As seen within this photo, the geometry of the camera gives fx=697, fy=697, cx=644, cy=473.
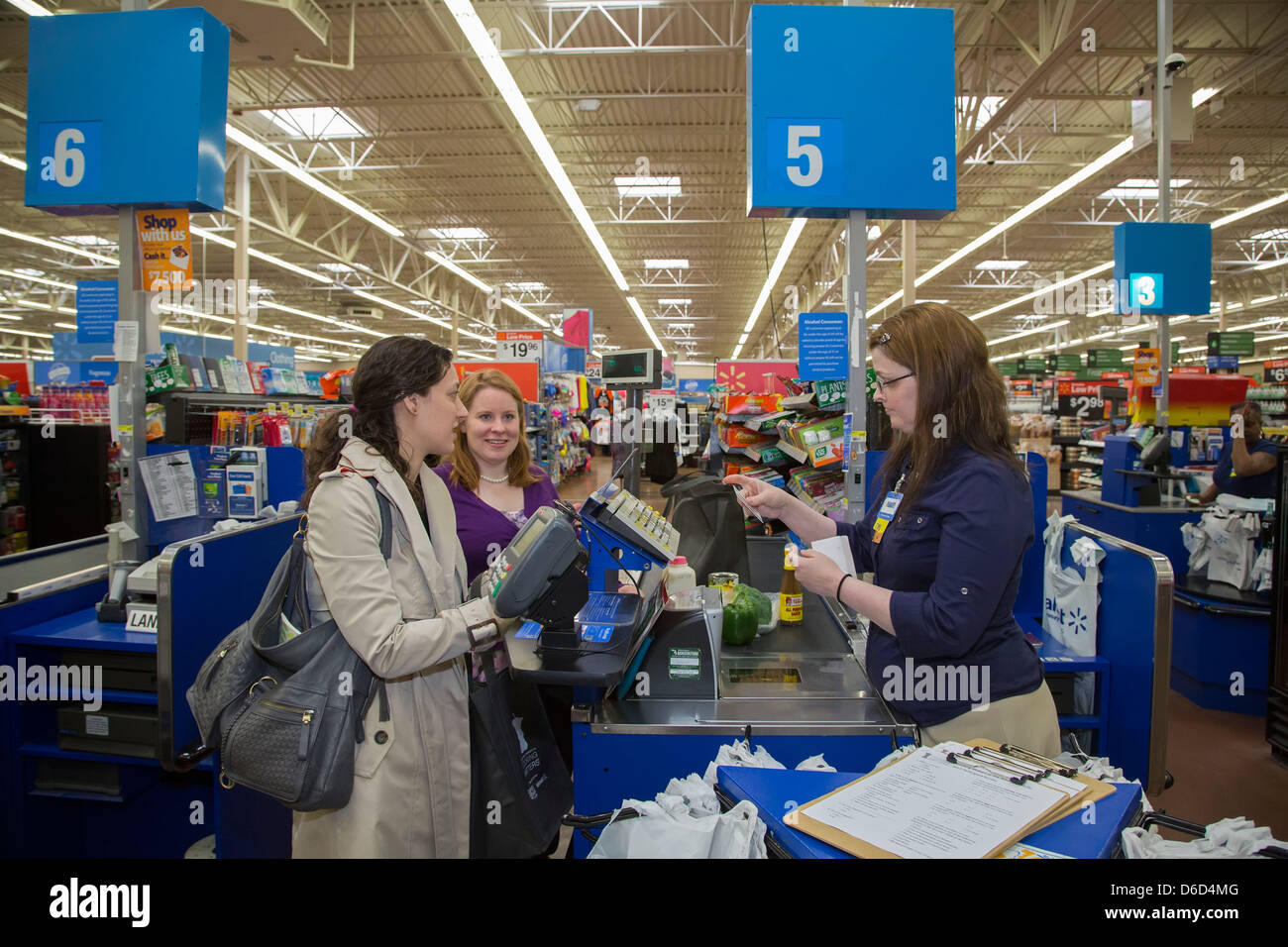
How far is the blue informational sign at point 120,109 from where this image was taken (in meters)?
2.83

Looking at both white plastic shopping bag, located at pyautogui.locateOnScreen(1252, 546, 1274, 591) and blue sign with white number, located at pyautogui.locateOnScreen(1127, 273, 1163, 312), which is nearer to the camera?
white plastic shopping bag, located at pyautogui.locateOnScreen(1252, 546, 1274, 591)

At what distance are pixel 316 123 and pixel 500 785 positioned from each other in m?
11.0

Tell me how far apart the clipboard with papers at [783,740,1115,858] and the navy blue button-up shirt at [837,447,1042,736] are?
11.2 inches

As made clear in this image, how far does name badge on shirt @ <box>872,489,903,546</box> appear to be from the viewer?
170 cm

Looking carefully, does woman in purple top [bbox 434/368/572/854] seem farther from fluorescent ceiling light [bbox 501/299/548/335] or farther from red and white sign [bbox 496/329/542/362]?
fluorescent ceiling light [bbox 501/299/548/335]

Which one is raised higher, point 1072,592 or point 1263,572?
point 1072,592

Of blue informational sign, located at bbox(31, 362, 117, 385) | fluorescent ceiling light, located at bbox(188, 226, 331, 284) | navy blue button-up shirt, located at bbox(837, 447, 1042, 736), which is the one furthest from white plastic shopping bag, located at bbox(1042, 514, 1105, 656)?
fluorescent ceiling light, located at bbox(188, 226, 331, 284)

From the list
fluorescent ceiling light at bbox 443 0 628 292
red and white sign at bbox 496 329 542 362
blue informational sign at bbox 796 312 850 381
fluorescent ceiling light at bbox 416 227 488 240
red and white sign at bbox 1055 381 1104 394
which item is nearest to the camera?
blue informational sign at bbox 796 312 850 381

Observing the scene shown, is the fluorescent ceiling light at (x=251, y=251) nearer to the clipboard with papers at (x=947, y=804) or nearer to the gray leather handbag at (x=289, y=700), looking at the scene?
the gray leather handbag at (x=289, y=700)

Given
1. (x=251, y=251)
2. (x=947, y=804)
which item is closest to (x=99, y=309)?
(x=947, y=804)

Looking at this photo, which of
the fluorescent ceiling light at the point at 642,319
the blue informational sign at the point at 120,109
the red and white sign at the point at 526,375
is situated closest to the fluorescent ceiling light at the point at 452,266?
the fluorescent ceiling light at the point at 642,319

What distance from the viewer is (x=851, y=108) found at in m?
2.83

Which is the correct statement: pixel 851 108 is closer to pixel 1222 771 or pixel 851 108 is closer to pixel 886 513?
pixel 886 513
